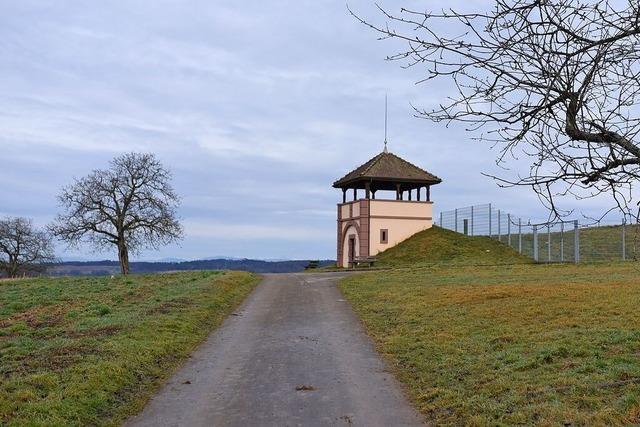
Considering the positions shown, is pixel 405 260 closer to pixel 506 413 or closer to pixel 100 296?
pixel 100 296

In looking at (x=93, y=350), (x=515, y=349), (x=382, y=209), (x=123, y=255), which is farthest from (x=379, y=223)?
(x=93, y=350)

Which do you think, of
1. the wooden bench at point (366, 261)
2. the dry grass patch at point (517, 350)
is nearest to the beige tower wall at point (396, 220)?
the wooden bench at point (366, 261)

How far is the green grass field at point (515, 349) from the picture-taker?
6.82 meters

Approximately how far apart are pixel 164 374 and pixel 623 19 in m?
7.66

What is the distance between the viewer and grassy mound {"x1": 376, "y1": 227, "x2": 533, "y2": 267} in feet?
118

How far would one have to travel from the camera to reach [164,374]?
952 cm

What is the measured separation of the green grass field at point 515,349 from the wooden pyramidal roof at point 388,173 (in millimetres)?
22162

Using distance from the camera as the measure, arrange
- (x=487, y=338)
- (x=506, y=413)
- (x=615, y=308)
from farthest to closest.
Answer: (x=615, y=308)
(x=487, y=338)
(x=506, y=413)

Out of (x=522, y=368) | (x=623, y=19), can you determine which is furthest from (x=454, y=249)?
(x=623, y=19)

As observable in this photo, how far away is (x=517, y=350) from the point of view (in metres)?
9.76

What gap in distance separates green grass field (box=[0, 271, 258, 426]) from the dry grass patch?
3666 millimetres

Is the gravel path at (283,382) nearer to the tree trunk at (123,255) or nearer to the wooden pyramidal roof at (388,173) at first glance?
the wooden pyramidal roof at (388,173)

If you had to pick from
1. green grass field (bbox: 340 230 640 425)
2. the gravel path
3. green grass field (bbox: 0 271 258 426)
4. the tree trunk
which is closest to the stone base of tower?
the tree trunk

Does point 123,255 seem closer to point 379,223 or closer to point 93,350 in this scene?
point 379,223
